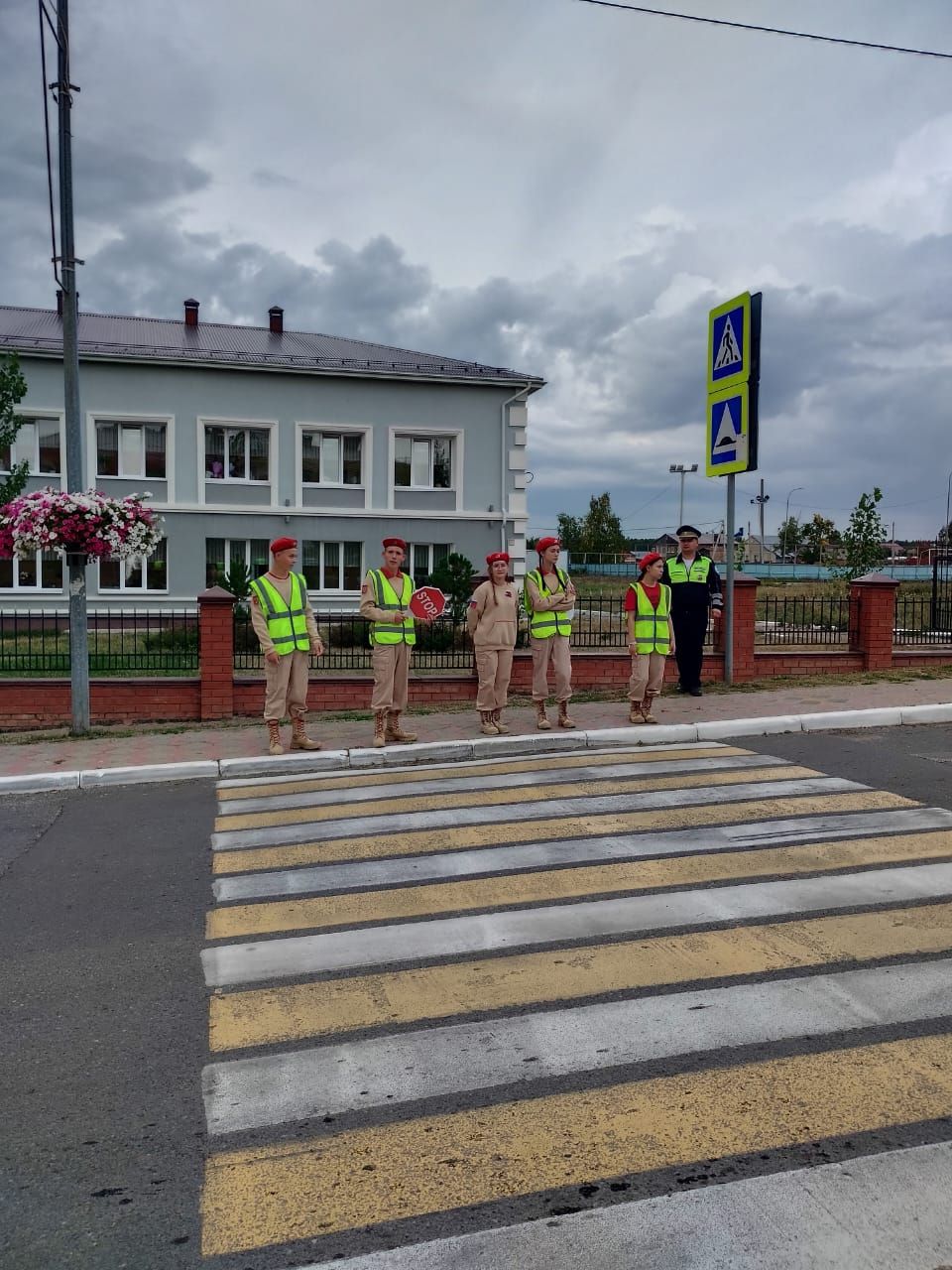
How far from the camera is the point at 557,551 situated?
A: 10.5 meters

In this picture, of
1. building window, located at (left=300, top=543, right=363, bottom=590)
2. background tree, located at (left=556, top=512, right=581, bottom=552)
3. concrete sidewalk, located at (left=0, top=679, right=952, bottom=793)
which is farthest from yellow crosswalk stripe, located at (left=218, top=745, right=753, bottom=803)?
background tree, located at (left=556, top=512, right=581, bottom=552)

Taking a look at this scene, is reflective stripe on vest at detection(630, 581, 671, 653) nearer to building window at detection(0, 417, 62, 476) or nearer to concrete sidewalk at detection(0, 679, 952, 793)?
concrete sidewalk at detection(0, 679, 952, 793)

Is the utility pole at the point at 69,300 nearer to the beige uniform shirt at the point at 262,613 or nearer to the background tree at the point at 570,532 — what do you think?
the beige uniform shirt at the point at 262,613

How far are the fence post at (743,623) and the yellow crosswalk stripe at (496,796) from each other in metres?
5.59

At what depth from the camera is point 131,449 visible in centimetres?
2678

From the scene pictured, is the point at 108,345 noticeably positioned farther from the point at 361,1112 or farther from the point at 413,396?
the point at 361,1112

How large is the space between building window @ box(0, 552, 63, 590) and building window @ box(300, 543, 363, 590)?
20.1 ft

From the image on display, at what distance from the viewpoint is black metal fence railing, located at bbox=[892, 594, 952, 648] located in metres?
15.7

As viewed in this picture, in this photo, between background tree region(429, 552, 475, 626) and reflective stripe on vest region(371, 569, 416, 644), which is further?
background tree region(429, 552, 475, 626)

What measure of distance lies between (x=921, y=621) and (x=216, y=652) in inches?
426

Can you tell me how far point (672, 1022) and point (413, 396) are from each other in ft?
83.9

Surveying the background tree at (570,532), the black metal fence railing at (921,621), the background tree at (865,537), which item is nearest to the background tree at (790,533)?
the background tree at (570,532)

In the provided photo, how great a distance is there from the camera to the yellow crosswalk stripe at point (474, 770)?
838 centimetres

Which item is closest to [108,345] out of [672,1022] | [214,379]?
[214,379]
